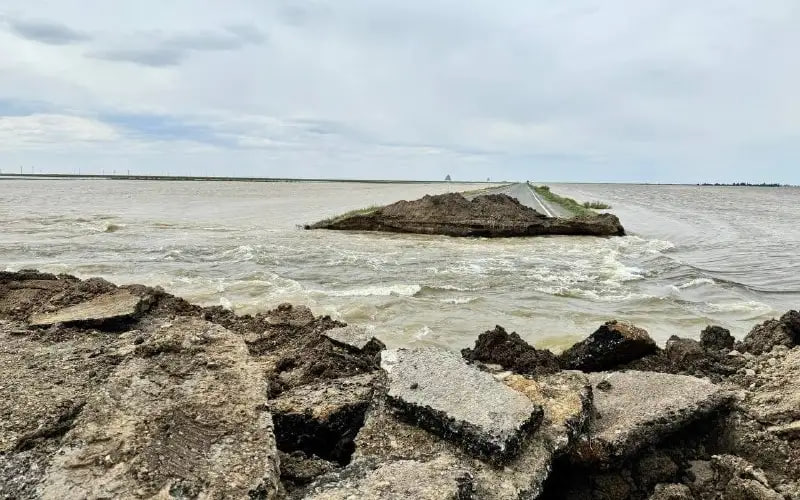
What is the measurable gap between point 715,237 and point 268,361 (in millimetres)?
27304

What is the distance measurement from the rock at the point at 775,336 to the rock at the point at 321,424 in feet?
14.6

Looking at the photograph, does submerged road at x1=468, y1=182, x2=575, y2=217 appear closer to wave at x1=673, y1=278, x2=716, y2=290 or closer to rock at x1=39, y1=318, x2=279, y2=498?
wave at x1=673, y1=278, x2=716, y2=290

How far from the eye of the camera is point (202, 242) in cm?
2145

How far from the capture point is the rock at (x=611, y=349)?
5.95 meters

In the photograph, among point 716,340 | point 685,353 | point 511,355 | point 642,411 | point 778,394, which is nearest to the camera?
point 642,411

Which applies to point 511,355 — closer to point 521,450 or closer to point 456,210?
point 521,450

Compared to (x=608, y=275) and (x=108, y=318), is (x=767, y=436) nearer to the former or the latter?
(x=108, y=318)

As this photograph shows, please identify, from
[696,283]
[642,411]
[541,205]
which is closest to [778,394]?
[642,411]

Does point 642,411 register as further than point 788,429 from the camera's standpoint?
Yes

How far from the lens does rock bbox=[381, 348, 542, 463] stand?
3.60 m

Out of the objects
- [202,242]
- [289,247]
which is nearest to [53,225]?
[202,242]

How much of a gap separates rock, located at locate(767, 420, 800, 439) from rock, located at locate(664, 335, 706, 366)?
1589 millimetres

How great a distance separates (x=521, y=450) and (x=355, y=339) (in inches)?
110

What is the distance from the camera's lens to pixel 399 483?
322 centimetres
